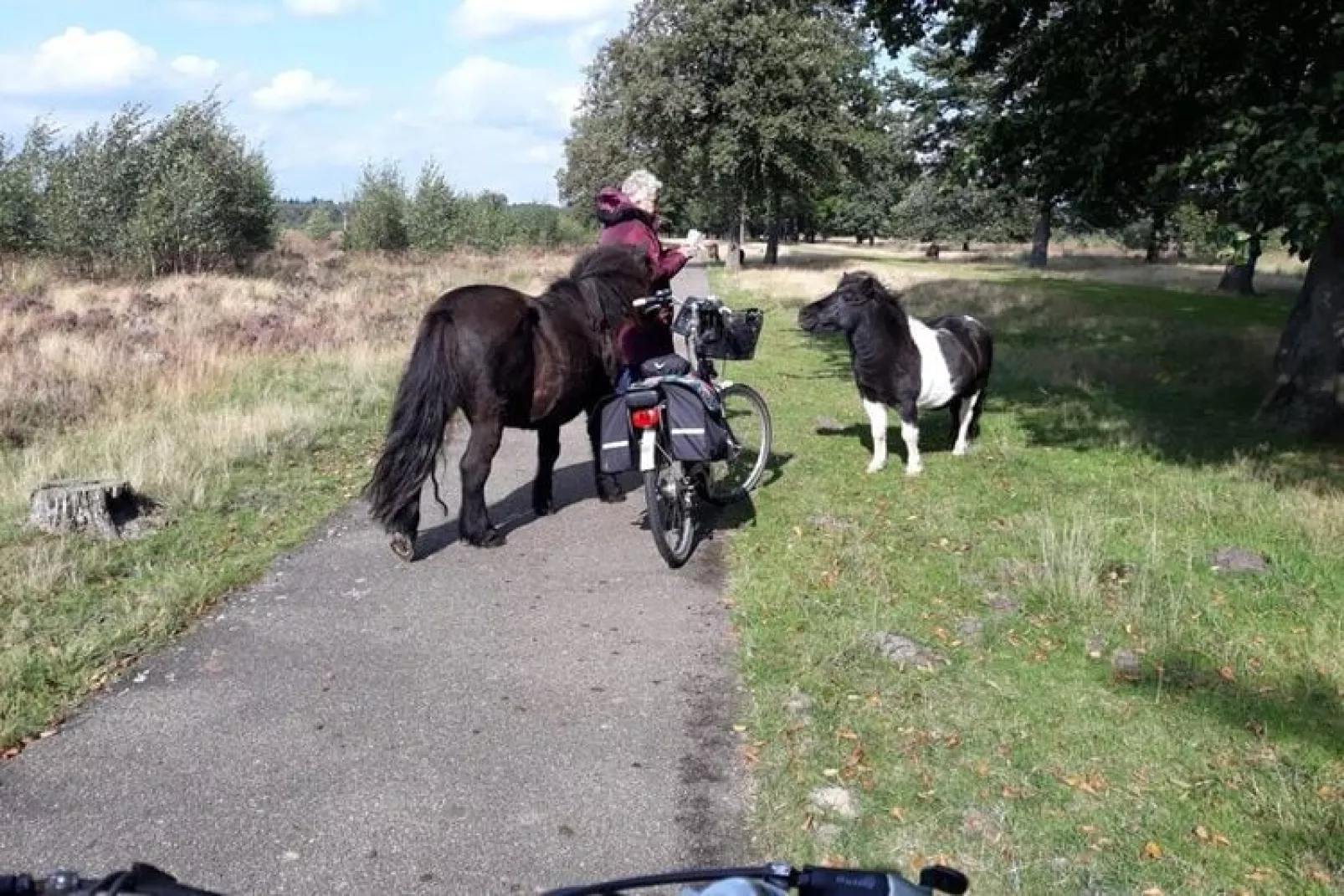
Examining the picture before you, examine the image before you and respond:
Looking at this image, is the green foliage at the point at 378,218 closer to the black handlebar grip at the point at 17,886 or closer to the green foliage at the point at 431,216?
the green foliage at the point at 431,216

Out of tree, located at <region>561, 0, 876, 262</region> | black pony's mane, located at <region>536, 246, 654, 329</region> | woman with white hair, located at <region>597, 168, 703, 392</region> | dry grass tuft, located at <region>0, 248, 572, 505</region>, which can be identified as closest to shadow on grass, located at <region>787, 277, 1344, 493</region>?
woman with white hair, located at <region>597, 168, 703, 392</region>

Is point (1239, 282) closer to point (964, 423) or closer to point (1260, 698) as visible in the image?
point (964, 423)

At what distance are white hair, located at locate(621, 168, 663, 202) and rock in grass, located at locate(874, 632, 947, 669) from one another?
3.98 m

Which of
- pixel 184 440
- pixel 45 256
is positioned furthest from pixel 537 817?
pixel 45 256

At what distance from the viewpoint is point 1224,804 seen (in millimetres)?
3754

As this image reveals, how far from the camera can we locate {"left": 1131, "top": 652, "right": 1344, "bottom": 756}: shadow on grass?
431cm

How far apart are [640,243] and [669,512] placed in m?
2.21

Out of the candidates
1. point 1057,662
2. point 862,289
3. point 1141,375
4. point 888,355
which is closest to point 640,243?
point 862,289

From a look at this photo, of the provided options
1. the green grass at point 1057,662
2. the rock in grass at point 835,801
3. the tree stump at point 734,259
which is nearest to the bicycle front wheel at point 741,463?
the green grass at point 1057,662

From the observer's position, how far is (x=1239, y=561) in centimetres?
652

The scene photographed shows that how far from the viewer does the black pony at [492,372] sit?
20.6 ft

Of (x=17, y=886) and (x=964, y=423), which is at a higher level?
(x=17, y=886)

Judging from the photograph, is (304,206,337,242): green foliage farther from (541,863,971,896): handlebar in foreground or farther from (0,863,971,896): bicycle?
(541,863,971,896): handlebar in foreground

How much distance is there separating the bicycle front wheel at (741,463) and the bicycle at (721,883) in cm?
532
